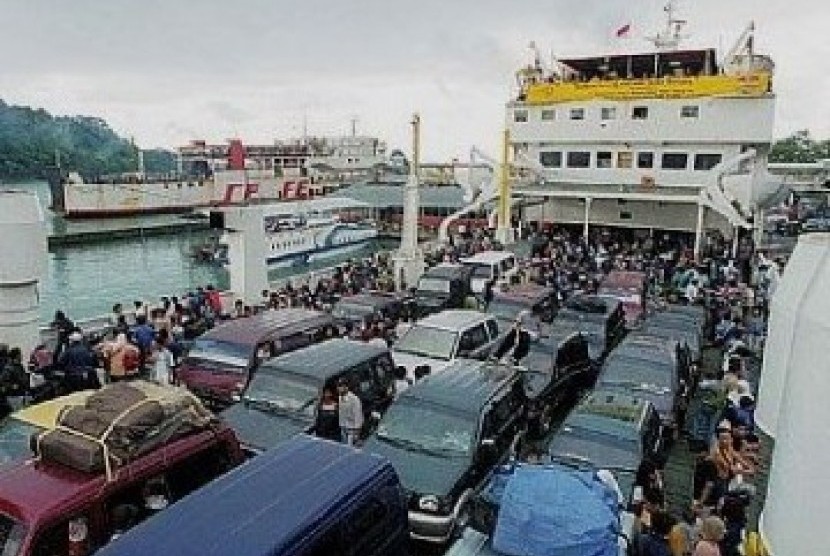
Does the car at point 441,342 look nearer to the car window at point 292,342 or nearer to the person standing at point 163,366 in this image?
the car window at point 292,342

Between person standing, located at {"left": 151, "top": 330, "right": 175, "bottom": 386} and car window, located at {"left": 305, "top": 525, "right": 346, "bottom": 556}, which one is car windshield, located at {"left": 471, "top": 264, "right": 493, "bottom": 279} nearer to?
person standing, located at {"left": 151, "top": 330, "right": 175, "bottom": 386}

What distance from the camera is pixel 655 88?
92.6 ft

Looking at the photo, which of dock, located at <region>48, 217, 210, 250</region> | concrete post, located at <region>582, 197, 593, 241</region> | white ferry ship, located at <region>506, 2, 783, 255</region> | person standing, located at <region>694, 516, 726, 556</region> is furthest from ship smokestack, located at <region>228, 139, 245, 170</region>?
person standing, located at <region>694, 516, 726, 556</region>

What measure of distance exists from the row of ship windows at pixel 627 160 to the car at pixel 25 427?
2588 cm

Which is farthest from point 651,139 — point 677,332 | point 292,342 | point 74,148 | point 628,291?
point 74,148

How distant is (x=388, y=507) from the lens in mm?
5637

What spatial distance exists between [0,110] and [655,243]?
497ft

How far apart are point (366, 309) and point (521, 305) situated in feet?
10.9

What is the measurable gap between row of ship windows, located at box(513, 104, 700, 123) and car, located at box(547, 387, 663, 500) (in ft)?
70.8

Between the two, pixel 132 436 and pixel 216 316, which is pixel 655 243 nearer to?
pixel 216 316

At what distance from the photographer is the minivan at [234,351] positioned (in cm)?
1006

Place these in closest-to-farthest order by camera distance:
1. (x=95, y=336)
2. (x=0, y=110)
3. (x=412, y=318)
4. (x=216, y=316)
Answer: (x=95, y=336)
(x=216, y=316)
(x=412, y=318)
(x=0, y=110)

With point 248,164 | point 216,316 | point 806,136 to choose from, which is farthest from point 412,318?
point 806,136

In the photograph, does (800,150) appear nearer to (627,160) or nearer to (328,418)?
(627,160)
